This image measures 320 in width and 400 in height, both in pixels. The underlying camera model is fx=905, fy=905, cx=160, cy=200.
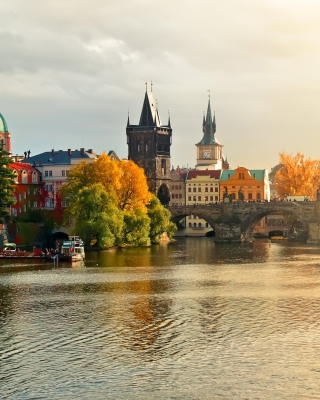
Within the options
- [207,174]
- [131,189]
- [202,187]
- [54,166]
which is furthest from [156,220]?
[207,174]

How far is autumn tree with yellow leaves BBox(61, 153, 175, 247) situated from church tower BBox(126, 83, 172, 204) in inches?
1292

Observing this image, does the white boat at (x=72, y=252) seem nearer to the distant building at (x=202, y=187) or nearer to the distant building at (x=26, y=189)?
the distant building at (x=26, y=189)

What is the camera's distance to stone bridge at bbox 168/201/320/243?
126 meters

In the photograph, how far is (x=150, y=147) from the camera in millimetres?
150250

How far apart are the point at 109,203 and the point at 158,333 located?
53.6m

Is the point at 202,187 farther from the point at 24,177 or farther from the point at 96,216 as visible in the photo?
the point at 96,216

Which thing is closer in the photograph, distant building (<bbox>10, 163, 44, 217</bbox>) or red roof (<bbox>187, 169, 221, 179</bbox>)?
distant building (<bbox>10, 163, 44, 217</bbox>)

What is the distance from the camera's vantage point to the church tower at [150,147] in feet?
489

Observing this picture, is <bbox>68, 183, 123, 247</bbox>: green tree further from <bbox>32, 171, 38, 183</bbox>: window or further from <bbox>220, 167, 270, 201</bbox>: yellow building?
<bbox>220, 167, 270, 201</bbox>: yellow building

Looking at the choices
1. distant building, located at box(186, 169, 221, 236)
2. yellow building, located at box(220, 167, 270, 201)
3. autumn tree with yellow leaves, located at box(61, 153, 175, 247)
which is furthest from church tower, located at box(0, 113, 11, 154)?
yellow building, located at box(220, 167, 270, 201)

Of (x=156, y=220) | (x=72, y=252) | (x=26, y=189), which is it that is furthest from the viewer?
(x=26, y=189)

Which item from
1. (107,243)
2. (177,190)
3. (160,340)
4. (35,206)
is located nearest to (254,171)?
(177,190)

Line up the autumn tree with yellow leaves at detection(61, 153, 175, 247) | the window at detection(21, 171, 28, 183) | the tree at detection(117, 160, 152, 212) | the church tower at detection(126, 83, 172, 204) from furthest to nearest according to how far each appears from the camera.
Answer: the church tower at detection(126, 83, 172, 204) → the window at detection(21, 171, 28, 183) → the tree at detection(117, 160, 152, 212) → the autumn tree with yellow leaves at detection(61, 153, 175, 247)

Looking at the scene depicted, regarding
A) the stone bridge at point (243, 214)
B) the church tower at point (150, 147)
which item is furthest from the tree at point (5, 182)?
the church tower at point (150, 147)
